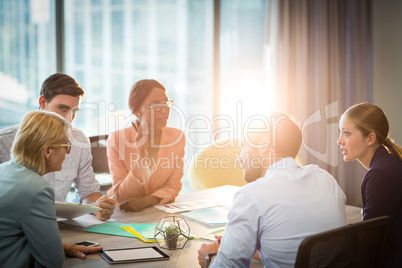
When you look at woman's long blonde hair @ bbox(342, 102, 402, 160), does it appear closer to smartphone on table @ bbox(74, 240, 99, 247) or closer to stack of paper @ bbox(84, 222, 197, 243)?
stack of paper @ bbox(84, 222, 197, 243)

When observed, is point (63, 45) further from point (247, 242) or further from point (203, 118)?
point (247, 242)

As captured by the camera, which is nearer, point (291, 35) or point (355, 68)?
point (355, 68)

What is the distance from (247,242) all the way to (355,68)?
3.40 metres

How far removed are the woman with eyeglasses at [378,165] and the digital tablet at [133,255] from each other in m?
0.89

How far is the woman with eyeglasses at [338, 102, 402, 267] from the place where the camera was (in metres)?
1.81

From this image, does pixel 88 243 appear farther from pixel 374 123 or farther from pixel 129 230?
pixel 374 123

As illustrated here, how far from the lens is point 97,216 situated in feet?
7.04

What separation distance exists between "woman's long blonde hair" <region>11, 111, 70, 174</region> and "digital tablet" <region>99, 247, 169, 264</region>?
1.32ft

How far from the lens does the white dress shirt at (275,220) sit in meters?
1.35

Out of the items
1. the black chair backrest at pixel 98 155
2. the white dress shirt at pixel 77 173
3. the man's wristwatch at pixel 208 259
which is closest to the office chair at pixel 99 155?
the black chair backrest at pixel 98 155

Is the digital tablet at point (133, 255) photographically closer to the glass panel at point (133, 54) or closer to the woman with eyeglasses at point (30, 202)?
the woman with eyeglasses at point (30, 202)

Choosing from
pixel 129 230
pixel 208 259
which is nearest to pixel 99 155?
pixel 129 230

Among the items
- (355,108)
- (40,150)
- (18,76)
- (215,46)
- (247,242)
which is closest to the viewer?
(247,242)

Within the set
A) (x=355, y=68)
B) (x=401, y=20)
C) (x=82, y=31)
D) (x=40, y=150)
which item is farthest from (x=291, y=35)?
(x=40, y=150)
